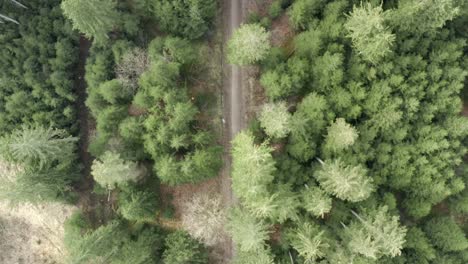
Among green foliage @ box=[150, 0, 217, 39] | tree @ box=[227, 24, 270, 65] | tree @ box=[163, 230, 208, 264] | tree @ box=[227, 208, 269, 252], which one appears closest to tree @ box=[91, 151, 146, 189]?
tree @ box=[163, 230, 208, 264]

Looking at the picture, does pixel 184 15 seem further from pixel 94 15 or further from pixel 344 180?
pixel 344 180

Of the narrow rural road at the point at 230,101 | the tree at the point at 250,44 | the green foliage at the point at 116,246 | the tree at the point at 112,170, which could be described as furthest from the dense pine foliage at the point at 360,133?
the tree at the point at 112,170

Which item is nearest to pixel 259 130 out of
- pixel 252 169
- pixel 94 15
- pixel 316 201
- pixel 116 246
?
pixel 252 169

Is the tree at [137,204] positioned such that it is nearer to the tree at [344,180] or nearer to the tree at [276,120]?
the tree at [276,120]

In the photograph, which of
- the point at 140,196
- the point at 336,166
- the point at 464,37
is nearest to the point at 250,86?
the point at 336,166

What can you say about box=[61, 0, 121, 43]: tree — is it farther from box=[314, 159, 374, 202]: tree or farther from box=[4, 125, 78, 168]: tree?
box=[314, 159, 374, 202]: tree

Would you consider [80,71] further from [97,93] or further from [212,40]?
[212,40]
